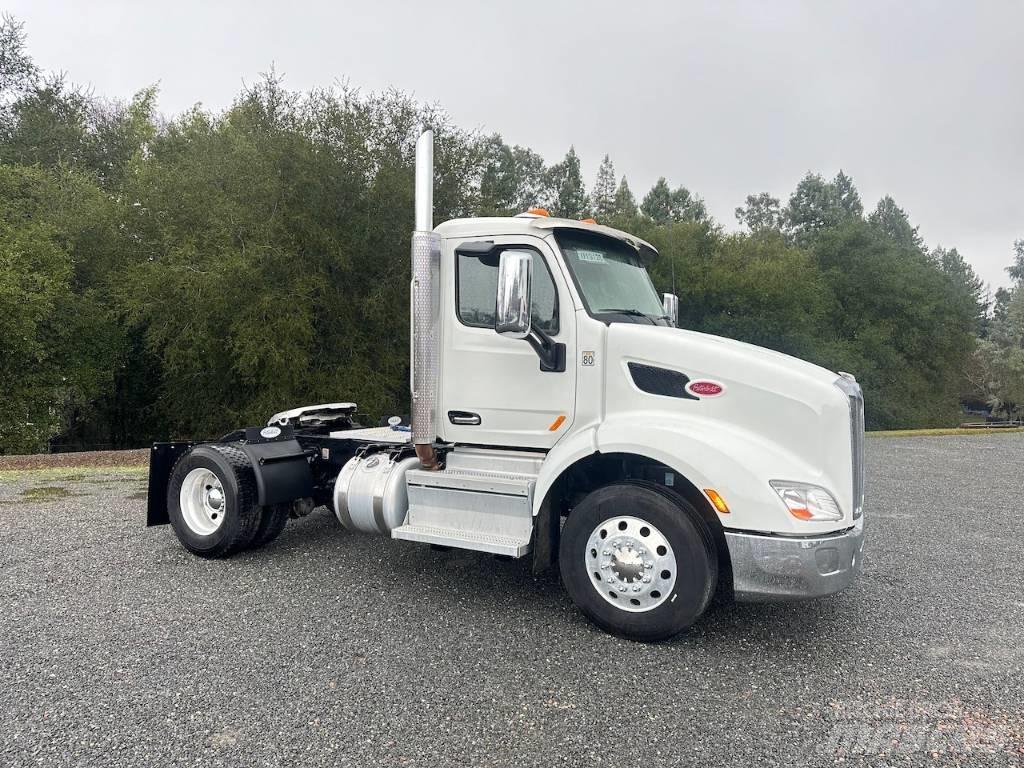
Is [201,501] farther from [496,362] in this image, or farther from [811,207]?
[811,207]

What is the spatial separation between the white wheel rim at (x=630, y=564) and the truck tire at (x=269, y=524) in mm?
2932

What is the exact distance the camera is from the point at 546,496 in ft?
14.9

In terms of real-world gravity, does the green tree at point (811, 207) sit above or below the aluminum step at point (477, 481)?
above

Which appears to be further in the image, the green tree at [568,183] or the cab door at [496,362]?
the green tree at [568,183]

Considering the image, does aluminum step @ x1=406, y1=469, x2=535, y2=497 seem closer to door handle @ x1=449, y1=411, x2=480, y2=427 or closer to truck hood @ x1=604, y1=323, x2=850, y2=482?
door handle @ x1=449, y1=411, x2=480, y2=427

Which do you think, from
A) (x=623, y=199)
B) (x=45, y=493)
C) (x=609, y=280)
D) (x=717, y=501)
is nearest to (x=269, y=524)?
(x=609, y=280)

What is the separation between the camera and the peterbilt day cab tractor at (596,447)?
394cm

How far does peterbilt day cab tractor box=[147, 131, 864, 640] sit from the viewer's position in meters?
3.94

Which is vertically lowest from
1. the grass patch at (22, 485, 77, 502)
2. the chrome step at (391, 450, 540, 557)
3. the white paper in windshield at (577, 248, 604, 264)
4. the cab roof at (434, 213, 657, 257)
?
the grass patch at (22, 485, 77, 502)

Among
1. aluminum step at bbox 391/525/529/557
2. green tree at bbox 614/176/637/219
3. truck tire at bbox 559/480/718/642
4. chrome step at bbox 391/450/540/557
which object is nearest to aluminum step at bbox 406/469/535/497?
chrome step at bbox 391/450/540/557

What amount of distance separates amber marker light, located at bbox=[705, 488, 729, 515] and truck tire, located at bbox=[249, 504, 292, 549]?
11.8 ft

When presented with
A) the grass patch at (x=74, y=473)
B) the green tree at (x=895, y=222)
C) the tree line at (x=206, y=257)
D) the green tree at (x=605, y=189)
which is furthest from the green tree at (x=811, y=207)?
the grass patch at (x=74, y=473)

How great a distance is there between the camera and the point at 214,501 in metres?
5.87

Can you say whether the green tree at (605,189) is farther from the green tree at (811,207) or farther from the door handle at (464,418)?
the door handle at (464,418)
